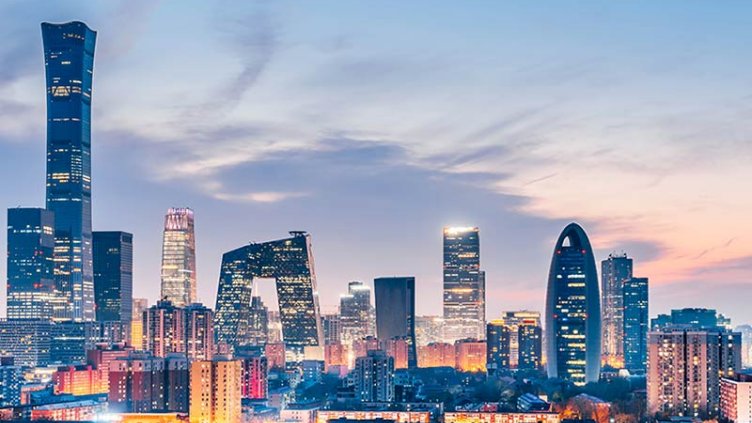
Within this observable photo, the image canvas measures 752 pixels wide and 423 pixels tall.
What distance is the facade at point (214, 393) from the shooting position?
72.4 metres

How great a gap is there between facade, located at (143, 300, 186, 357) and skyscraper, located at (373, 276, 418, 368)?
35792mm

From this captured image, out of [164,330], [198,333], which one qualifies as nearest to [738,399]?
[198,333]

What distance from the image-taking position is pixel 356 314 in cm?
15875

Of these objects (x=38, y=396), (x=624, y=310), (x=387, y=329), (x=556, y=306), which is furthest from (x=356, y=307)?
(x=38, y=396)

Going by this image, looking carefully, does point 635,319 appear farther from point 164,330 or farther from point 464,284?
point 164,330

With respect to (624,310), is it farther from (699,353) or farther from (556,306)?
(699,353)

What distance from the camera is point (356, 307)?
159 metres

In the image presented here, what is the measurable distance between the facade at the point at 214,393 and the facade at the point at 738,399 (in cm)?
2789

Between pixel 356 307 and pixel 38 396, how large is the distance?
6888 cm

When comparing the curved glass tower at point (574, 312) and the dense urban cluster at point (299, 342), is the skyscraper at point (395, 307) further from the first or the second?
the curved glass tower at point (574, 312)

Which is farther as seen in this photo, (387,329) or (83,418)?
(387,329)

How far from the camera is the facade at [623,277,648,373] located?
145250mm

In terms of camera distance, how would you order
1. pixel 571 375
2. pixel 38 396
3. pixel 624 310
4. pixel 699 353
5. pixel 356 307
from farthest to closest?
1. pixel 356 307
2. pixel 624 310
3. pixel 571 375
4. pixel 38 396
5. pixel 699 353

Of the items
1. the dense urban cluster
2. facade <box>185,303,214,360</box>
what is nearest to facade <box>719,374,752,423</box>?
the dense urban cluster
